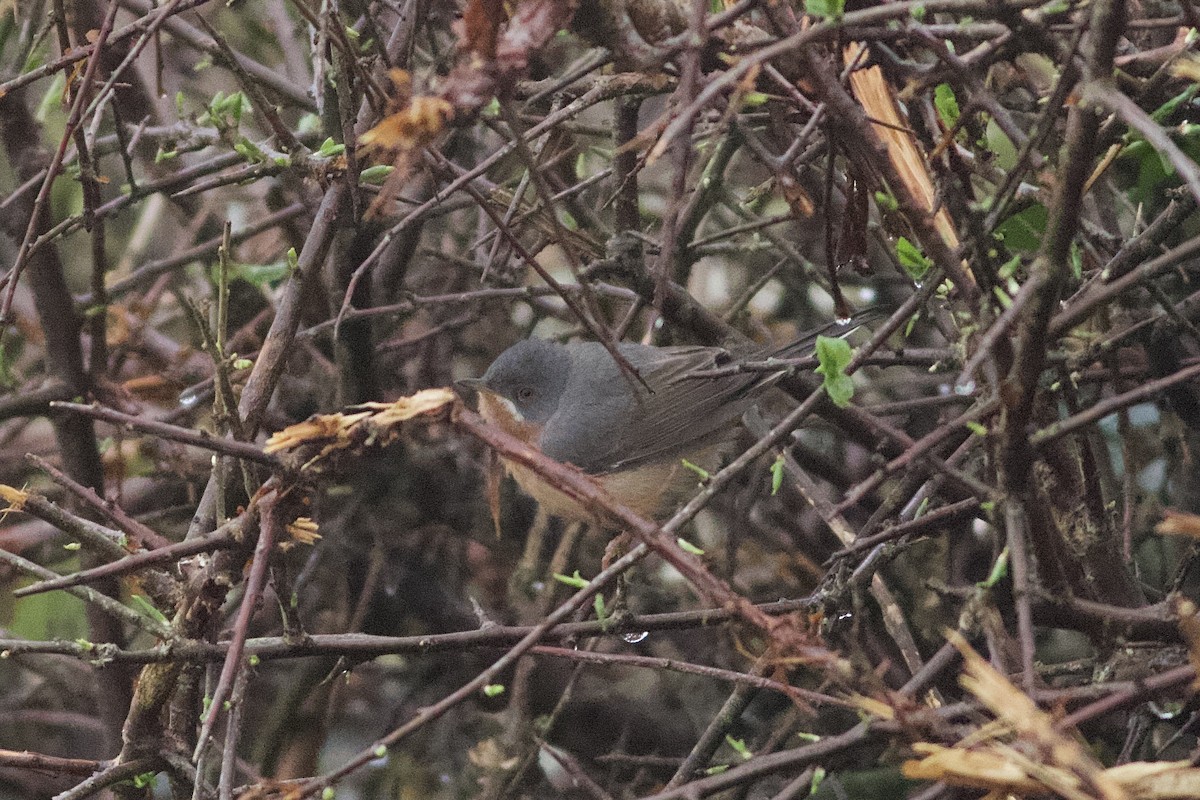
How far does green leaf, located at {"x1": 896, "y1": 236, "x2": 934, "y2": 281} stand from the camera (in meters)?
2.15

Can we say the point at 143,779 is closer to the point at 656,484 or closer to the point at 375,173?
the point at 375,173

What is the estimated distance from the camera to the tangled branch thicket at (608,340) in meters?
1.61

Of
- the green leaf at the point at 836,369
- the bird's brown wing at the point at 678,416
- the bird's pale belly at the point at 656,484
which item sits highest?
the green leaf at the point at 836,369

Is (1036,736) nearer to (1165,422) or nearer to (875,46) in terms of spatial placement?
(875,46)

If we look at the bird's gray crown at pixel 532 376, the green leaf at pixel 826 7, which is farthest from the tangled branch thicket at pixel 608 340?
the bird's gray crown at pixel 532 376

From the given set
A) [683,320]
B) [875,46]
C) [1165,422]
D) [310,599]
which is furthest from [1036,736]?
[310,599]

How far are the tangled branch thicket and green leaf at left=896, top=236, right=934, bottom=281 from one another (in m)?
0.01

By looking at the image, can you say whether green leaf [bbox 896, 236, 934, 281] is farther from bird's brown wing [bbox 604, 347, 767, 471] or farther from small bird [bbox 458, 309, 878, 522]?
small bird [bbox 458, 309, 878, 522]

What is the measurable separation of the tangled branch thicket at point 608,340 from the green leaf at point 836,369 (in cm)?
2

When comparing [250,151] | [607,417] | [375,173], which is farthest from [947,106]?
[607,417]

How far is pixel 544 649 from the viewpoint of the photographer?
2145mm

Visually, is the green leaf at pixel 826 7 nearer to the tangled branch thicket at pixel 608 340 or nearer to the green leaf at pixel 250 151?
the tangled branch thicket at pixel 608 340

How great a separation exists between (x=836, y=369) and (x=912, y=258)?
15.3 inches

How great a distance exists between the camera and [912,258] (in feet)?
7.16
